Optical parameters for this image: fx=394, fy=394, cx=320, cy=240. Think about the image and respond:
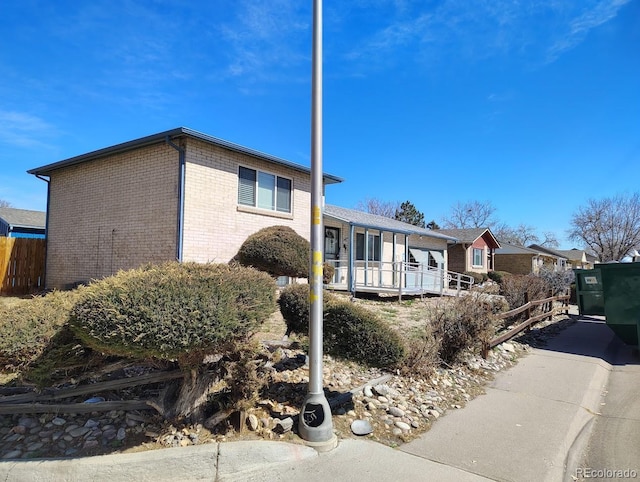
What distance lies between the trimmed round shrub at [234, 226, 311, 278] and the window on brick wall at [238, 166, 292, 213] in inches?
62.7

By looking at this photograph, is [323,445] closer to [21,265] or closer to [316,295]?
[316,295]

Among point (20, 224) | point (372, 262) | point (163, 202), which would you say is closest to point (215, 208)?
point (163, 202)

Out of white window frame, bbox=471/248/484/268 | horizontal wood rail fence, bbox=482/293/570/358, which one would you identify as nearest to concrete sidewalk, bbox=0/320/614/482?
horizontal wood rail fence, bbox=482/293/570/358

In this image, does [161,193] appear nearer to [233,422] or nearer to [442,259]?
[233,422]

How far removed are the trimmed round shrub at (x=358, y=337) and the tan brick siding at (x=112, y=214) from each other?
23.8 feet

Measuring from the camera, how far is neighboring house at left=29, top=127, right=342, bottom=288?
10742 mm

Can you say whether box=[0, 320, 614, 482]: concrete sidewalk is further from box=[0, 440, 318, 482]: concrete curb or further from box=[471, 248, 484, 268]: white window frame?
box=[471, 248, 484, 268]: white window frame

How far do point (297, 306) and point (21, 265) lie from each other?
547 inches

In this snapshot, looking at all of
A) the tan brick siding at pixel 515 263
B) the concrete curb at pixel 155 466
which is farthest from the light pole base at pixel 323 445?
the tan brick siding at pixel 515 263

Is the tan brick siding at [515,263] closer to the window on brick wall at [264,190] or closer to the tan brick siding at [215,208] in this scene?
the window on brick wall at [264,190]

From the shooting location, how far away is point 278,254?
1063 centimetres

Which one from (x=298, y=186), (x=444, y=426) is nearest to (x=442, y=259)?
(x=298, y=186)

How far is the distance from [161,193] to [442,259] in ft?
65.7

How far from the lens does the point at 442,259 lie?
2636 cm
